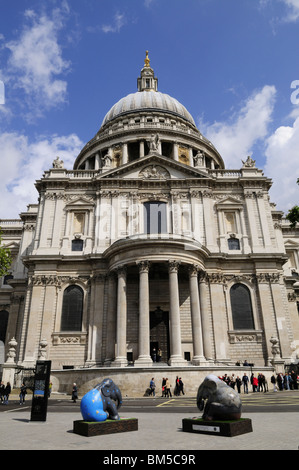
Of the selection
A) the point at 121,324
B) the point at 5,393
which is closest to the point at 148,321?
the point at 121,324

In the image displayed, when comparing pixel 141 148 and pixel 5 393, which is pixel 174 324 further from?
pixel 141 148

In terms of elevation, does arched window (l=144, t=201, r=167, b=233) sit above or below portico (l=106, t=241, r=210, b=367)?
above

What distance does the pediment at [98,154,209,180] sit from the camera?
1511 inches

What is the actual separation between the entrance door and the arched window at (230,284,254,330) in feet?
21.5

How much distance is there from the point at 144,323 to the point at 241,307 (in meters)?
11.2

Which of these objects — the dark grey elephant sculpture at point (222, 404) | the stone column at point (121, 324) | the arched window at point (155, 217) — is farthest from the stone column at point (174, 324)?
the dark grey elephant sculpture at point (222, 404)

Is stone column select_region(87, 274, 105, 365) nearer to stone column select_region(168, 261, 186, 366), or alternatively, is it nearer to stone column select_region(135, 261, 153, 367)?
stone column select_region(135, 261, 153, 367)

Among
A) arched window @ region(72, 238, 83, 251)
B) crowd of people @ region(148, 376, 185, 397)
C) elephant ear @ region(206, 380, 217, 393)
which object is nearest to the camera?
elephant ear @ region(206, 380, 217, 393)

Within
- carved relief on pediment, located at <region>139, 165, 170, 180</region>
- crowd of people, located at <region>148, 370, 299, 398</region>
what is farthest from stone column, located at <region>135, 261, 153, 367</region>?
carved relief on pediment, located at <region>139, 165, 170, 180</region>

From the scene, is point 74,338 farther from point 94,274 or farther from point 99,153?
point 99,153

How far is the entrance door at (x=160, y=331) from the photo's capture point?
31766 mm

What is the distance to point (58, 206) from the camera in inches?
1478

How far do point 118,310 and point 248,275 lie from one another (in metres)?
13.7
